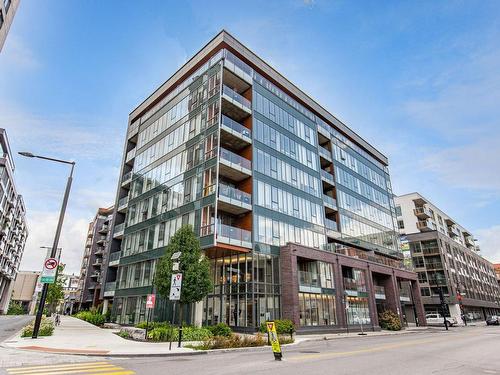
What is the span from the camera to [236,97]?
31.0 meters

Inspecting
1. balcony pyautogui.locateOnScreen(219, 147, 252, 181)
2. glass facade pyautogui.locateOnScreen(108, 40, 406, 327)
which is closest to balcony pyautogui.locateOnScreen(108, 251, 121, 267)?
glass facade pyautogui.locateOnScreen(108, 40, 406, 327)

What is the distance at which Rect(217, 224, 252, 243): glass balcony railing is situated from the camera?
25.2 metres

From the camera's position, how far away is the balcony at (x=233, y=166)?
2763cm

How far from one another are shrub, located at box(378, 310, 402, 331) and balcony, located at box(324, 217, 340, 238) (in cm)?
1080

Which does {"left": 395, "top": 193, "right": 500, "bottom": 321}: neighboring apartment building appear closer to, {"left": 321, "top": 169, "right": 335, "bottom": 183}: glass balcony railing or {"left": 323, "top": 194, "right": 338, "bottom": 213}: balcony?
{"left": 323, "top": 194, "right": 338, "bottom": 213}: balcony

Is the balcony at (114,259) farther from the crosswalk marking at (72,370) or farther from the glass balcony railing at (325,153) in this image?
the crosswalk marking at (72,370)

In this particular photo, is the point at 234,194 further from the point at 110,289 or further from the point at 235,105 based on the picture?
the point at 110,289

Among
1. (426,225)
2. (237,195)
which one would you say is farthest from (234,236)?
(426,225)

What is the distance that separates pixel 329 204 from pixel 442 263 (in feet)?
130

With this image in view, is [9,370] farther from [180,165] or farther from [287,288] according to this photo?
[180,165]

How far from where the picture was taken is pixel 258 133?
104 feet

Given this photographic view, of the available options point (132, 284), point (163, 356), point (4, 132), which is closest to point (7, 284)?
point (4, 132)

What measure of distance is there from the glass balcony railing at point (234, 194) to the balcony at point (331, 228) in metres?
12.6

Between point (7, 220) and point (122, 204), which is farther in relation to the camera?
point (7, 220)
